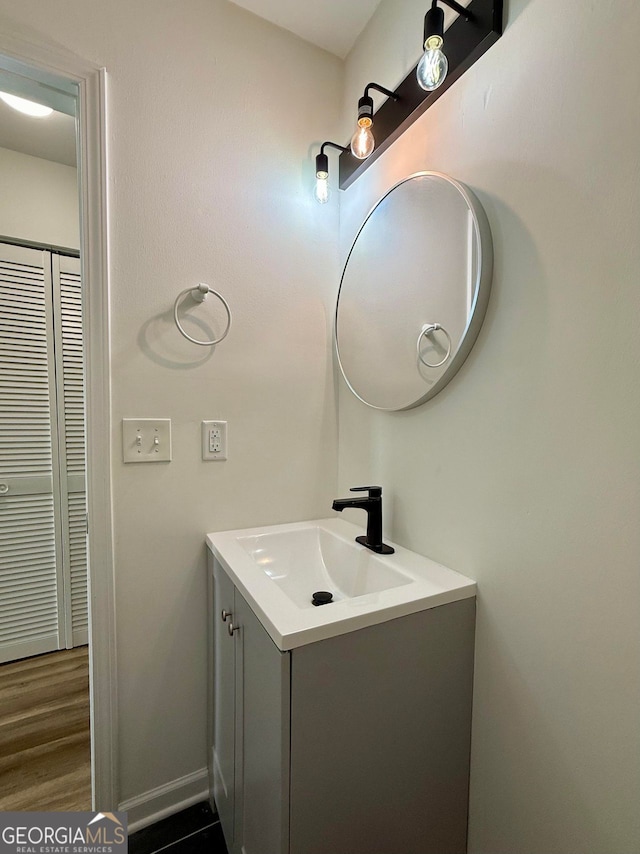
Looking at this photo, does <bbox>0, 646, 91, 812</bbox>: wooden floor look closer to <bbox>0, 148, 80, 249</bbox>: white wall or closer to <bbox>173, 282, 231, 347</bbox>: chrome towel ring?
<bbox>173, 282, 231, 347</bbox>: chrome towel ring

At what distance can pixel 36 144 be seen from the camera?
1848 mm

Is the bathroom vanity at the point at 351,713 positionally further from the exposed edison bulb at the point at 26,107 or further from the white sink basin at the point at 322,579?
the exposed edison bulb at the point at 26,107

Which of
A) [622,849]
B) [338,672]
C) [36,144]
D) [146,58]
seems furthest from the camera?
[36,144]

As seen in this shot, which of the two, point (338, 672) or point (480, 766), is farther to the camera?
Result: point (480, 766)

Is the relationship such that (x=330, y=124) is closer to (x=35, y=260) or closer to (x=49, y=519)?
(x=35, y=260)

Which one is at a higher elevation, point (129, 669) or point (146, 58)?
point (146, 58)

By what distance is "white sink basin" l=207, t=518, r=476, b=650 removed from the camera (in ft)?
2.47

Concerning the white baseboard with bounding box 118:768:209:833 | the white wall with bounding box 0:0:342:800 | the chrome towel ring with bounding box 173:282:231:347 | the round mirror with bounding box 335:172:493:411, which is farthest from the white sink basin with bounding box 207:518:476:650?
the white baseboard with bounding box 118:768:209:833

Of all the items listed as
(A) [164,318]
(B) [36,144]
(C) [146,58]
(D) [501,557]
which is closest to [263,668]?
(D) [501,557]

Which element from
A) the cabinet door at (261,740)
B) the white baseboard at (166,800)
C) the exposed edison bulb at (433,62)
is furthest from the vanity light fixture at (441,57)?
the white baseboard at (166,800)

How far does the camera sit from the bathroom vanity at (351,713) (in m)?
0.72

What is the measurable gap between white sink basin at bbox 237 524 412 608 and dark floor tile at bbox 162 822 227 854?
735 millimetres

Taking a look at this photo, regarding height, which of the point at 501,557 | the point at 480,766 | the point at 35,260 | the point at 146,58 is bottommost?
the point at 480,766

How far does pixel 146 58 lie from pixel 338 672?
1.69 m
